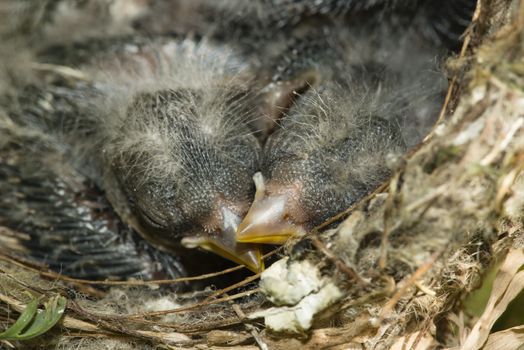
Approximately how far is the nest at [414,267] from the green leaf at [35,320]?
0.02 m

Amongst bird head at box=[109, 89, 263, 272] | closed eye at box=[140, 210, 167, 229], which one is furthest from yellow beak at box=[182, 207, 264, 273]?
closed eye at box=[140, 210, 167, 229]

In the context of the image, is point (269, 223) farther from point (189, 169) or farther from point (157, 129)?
point (157, 129)

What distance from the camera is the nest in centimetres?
93

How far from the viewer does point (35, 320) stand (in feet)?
3.51

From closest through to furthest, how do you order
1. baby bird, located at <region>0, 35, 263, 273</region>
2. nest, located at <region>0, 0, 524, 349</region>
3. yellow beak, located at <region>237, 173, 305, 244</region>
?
nest, located at <region>0, 0, 524, 349</region>
yellow beak, located at <region>237, 173, 305, 244</region>
baby bird, located at <region>0, 35, 263, 273</region>

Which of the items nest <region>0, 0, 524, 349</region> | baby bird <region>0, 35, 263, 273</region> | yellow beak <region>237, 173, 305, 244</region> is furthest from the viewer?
baby bird <region>0, 35, 263, 273</region>

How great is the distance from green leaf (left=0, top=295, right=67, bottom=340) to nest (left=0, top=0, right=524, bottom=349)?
22mm

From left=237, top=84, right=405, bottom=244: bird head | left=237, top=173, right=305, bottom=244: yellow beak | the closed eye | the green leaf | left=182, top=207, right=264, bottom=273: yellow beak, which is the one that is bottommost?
the green leaf

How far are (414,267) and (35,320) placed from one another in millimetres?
584

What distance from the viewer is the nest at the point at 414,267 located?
3.06 feet

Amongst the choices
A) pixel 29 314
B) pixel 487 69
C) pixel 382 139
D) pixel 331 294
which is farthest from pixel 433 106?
pixel 29 314

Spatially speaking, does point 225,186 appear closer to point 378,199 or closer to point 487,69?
point 378,199

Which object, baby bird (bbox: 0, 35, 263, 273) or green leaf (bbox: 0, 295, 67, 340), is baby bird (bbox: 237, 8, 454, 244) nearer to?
baby bird (bbox: 0, 35, 263, 273)

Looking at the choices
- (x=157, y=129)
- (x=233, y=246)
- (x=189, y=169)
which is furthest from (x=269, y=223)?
(x=157, y=129)
